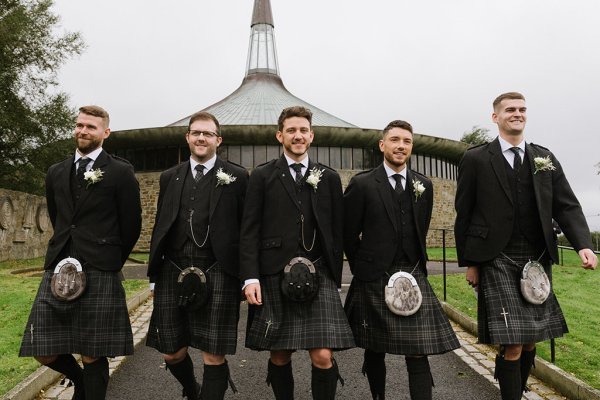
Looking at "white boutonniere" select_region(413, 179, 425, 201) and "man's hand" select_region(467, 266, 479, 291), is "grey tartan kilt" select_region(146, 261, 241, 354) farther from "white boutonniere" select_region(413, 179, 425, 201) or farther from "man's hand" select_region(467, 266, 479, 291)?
"man's hand" select_region(467, 266, 479, 291)

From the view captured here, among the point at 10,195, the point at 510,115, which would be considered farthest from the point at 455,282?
the point at 10,195

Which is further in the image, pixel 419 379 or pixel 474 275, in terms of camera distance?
pixel 474 275

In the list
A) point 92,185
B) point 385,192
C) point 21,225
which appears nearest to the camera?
point 92,185

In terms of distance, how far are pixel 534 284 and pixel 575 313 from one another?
202 inches

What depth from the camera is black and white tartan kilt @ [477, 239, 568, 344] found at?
145 inches

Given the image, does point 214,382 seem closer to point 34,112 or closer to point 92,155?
point 92,155

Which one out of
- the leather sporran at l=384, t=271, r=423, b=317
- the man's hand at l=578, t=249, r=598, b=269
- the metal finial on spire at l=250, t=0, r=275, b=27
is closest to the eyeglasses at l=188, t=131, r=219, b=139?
the leather sporran at l=384, t=271, r=423, b=317

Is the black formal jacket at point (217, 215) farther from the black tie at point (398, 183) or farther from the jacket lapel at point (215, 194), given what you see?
the black tie at point (398, 183)

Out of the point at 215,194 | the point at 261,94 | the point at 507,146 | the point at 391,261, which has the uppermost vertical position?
the point at 261,94

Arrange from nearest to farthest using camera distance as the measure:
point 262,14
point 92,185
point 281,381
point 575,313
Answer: point 281,381, point 92,185, point 575,313, point 262,14

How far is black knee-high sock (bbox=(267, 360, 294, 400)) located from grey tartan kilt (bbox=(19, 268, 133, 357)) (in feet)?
3.34

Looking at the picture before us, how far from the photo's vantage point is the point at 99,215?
3848 millimetres

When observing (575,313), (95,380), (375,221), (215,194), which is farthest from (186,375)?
(575,313)

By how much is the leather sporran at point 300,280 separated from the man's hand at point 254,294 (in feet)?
0.53
